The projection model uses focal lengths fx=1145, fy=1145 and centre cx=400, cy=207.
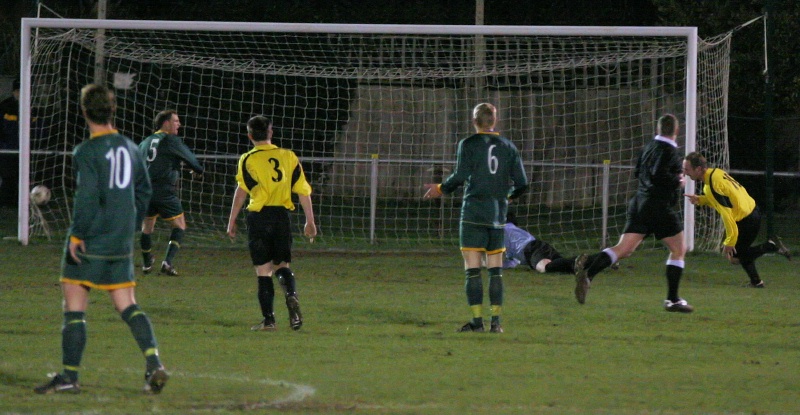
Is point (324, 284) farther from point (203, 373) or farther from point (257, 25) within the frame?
point (203, 373)

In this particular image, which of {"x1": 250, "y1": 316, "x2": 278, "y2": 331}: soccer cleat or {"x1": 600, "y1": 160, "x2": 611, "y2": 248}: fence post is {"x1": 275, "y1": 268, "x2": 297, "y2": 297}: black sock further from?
{"x1": 600, "y1": 160, "x2": 611, "y2": 248}: fence post

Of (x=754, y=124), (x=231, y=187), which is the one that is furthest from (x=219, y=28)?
(x=754, y=124)

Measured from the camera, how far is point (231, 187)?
Answer: 64.3 feet

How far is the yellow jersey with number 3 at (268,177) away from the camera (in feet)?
28.2

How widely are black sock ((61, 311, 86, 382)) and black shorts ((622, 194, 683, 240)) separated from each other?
5.26 m

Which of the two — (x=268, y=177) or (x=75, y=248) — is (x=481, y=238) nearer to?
(x=268, y=177)

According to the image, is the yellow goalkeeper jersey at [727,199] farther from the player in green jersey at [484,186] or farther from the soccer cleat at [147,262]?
the soccer cleat at [147,262]

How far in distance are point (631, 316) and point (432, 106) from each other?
952cm

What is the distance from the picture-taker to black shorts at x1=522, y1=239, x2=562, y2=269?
13.1m

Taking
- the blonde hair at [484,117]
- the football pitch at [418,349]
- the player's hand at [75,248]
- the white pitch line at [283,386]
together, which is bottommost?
the white pitch line at [283,386]

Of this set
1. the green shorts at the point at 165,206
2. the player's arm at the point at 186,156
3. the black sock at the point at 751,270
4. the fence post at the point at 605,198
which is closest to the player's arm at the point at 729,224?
the black sock at the point at 751,270

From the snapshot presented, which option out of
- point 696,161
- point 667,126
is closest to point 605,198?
point 696,161

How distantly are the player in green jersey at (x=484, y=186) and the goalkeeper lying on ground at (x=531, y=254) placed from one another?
4196 mm

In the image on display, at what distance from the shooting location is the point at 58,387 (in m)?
6.19
